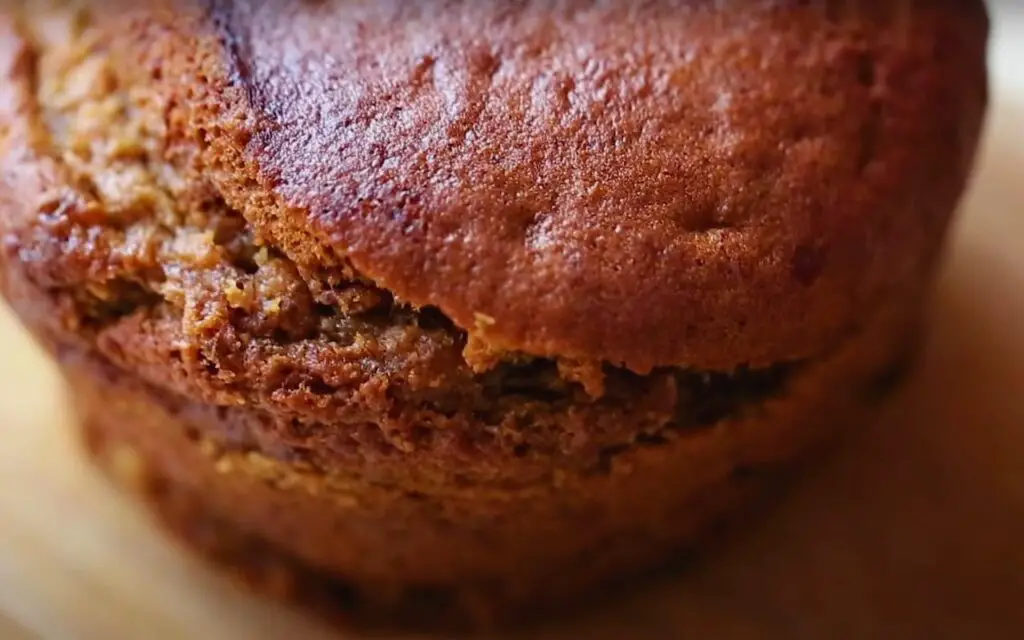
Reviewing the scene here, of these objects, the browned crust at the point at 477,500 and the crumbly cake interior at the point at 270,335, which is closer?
the crumbly cake interior at the point at 270,335

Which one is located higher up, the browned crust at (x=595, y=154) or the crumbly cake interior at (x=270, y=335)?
the browned crust at (x=595, y=154)

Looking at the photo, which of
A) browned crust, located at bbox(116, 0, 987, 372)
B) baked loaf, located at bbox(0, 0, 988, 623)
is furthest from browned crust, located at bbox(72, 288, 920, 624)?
browned crust, located at bbox(116, 0, 987, 372)

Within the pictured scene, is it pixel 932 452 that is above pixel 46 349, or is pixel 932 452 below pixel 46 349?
above

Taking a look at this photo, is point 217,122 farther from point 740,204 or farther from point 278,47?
point 740,204

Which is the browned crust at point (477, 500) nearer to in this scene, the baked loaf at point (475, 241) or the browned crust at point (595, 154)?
the baked loaf at point (475, 241)

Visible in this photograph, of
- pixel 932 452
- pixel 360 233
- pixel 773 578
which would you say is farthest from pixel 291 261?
pixel 932 452

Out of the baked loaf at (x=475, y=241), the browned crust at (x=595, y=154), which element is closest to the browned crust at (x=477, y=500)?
the baked loaf at (x=475, y=241)
